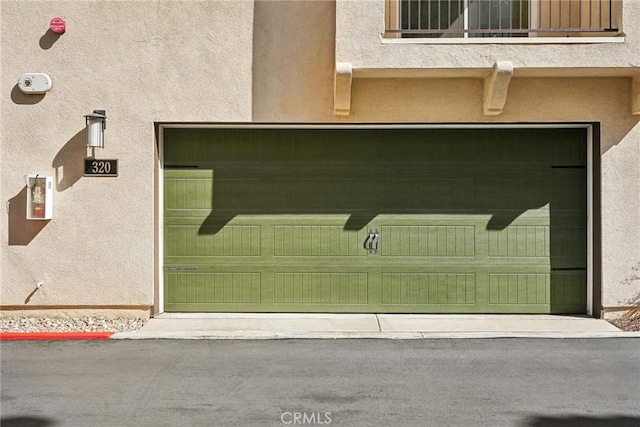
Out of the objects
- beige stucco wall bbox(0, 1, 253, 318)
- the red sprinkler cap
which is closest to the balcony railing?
beige stucco wall bbox(0, 1, 253, 318)

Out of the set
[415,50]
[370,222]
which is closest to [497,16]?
[415,50]

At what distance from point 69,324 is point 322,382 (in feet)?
13.5

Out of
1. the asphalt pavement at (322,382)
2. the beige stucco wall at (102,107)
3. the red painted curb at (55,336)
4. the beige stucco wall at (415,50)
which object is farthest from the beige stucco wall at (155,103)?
the asphalt pavement at (322,382)

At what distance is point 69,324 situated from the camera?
8578 millimetres

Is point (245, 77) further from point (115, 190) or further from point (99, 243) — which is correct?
point (99, 243)

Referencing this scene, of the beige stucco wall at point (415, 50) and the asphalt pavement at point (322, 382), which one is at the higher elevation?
the beige stucco wall at point (415, 50)

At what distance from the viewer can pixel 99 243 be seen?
873cm

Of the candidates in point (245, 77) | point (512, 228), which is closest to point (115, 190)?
point (245, 77)

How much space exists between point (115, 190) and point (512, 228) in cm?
538

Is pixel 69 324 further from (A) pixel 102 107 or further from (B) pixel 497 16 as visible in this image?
(B) pixel 497 16

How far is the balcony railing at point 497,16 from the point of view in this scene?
28.5 feet

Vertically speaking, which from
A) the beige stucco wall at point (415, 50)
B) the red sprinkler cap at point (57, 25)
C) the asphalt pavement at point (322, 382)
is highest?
the red sprinkler cap at point (57, 25)
